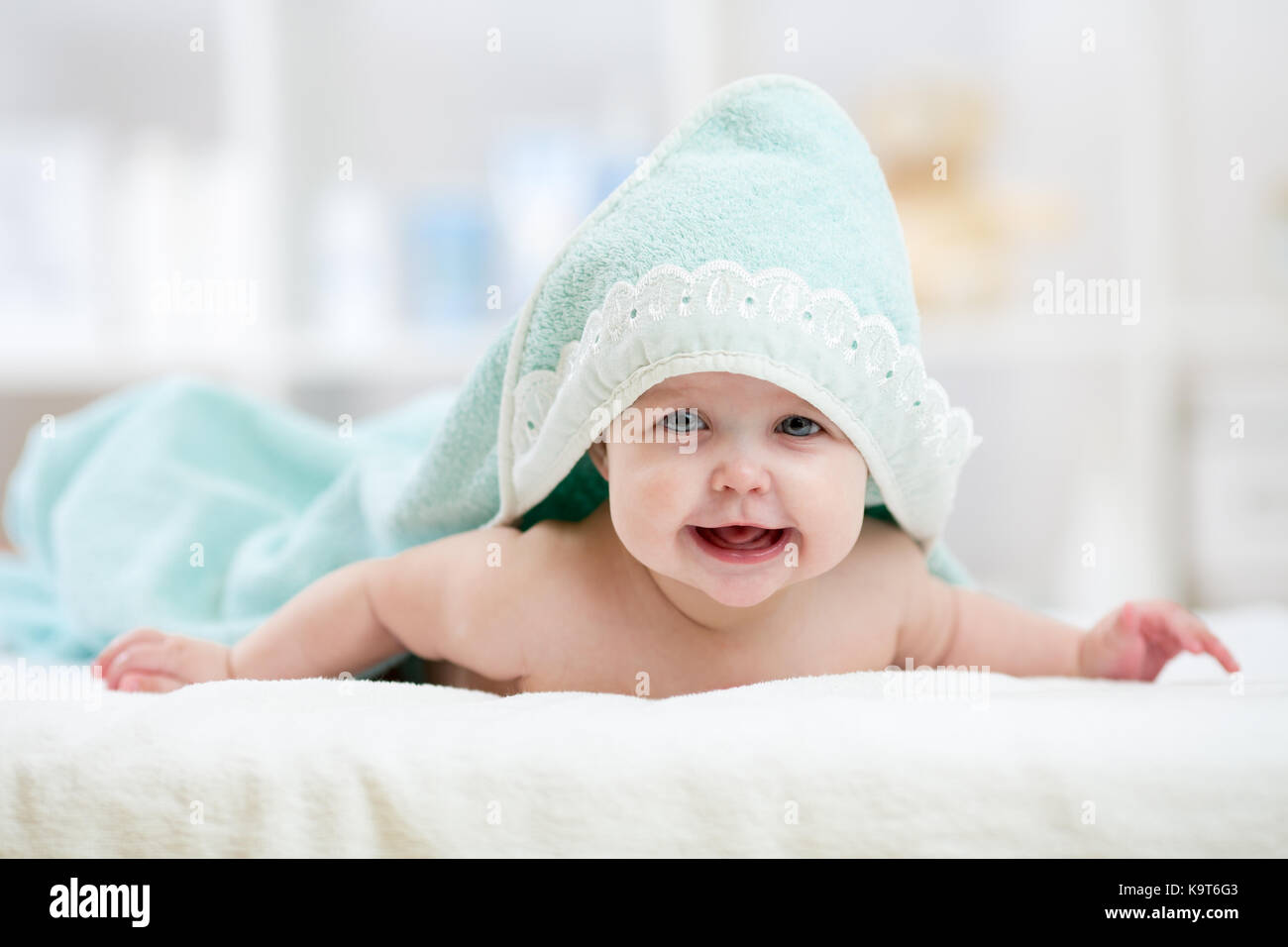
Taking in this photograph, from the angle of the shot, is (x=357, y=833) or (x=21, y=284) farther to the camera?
(x=21, y=284)

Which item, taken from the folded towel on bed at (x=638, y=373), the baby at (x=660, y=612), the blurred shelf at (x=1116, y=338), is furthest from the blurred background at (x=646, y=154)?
the baby at (x=660, y=612)

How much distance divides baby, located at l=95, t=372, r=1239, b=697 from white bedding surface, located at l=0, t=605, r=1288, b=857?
0.14m

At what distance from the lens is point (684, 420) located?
0.74m

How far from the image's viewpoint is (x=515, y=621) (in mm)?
834

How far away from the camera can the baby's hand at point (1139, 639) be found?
878 mm

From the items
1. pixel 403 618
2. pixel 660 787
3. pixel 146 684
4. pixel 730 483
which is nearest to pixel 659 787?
pixel 660 787

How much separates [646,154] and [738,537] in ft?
5.44

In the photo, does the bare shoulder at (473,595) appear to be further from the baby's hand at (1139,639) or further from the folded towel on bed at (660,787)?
the baby's hand at (1139,639)

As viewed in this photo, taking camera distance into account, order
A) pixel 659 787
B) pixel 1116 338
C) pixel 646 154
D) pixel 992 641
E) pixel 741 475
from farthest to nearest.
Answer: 1. pixel 646 154
2. pixel 1116 338
3. pixel 992 641
4. pixel 741 475
5. pixel 659 787

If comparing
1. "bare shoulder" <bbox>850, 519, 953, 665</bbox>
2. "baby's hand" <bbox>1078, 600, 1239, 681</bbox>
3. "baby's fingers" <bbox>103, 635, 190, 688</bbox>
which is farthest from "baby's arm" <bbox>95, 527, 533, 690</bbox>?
"baby's hand" <bbox>1078, 600, 1239, 681</bbox>

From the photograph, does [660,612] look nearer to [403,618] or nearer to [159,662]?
[403,618]
